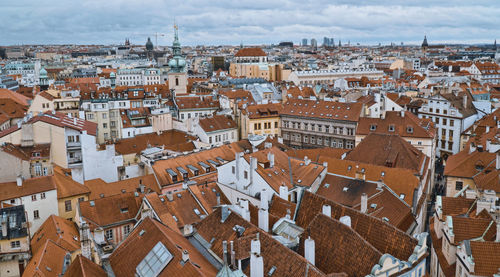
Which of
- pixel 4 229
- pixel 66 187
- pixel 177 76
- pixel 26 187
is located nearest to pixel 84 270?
pixel 4 229

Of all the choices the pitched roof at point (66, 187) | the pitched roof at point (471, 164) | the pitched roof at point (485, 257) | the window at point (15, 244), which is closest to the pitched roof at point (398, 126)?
the pitched roof at point (471, 164)

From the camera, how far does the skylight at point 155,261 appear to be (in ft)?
89.4

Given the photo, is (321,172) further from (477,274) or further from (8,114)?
(8,114)

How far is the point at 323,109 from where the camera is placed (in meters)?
81.9

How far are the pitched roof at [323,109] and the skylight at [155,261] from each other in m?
53.5

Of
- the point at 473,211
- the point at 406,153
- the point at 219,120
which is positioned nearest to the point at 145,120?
the point at 219,120

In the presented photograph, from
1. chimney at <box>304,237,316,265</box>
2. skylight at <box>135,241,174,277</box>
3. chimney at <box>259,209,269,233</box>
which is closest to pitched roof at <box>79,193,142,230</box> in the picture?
chimney at <box>259,209,269,233</box>

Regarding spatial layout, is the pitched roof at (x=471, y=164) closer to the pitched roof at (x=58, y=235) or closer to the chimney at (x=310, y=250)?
the chimney at (x=310, y=250)

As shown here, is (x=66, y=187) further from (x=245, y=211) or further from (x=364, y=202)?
(x=364, y=202)

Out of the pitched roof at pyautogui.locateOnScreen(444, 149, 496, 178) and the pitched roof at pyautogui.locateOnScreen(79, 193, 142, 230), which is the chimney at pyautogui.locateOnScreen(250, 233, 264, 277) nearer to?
the pitched roof at pyautogui.locateOnScreen(79, 193, 142, 230)

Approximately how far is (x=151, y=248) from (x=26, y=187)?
24.8 meters

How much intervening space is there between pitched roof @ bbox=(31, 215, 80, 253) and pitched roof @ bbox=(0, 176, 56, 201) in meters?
4.68

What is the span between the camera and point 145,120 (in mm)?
85438

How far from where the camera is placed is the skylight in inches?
1072
